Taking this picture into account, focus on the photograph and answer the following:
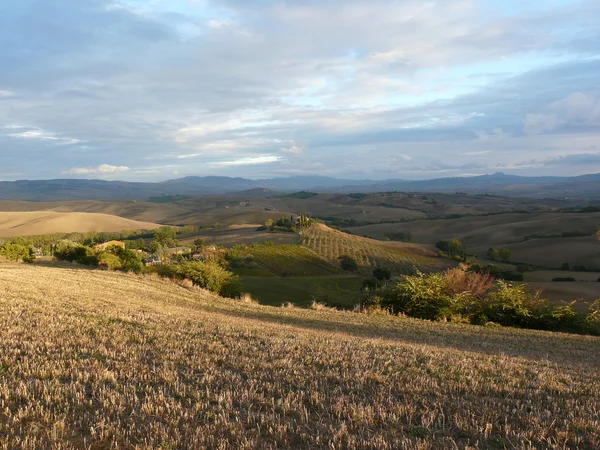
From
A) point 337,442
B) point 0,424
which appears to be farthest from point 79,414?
point 337,442

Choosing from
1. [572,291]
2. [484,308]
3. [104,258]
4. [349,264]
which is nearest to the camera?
[484,308]

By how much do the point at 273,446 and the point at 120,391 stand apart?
276 centimetres

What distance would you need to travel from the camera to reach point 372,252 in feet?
322

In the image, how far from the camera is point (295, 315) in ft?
74.4

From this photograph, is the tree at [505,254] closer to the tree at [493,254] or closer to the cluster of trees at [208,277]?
the tree at [493,254]

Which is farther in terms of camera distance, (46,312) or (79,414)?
(46,312)

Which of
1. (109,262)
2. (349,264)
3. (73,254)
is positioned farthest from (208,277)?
(349,264)

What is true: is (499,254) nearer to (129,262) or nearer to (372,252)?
(372,252)

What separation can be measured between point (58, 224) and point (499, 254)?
17590 centimetres

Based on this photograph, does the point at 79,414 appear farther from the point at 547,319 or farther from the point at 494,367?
the point at 547,319

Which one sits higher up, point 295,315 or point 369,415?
point 369,415

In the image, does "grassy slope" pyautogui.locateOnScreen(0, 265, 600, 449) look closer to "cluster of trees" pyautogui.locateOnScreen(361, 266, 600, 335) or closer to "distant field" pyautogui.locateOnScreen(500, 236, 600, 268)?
"cluster of trees" pyautogui.locateOnScreen(361, 266, 600, 335)

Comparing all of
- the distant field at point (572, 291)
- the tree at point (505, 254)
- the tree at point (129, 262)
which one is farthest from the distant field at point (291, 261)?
the tree at point (505, 254)

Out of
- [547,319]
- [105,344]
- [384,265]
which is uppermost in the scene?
[105,344]
